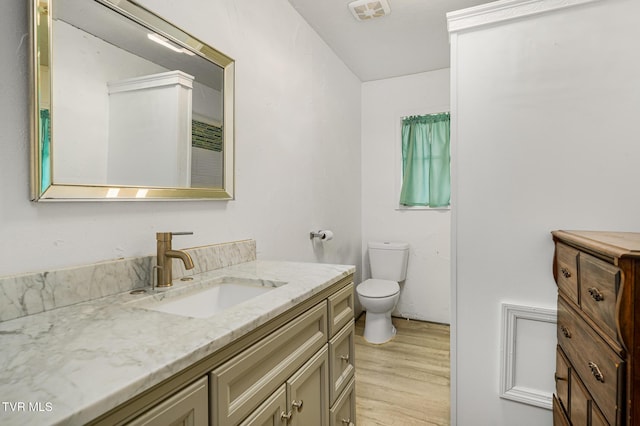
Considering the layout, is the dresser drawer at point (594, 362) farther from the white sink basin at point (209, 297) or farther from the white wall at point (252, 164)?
the white wall at point (252, 164)

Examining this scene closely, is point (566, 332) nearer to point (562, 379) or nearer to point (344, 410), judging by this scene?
point (562, 379)

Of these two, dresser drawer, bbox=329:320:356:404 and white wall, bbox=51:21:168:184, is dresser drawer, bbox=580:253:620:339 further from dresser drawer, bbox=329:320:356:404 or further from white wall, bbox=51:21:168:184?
white wall, bbox=51:21:168:184

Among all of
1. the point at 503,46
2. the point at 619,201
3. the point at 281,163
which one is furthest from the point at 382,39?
the point at 619,201

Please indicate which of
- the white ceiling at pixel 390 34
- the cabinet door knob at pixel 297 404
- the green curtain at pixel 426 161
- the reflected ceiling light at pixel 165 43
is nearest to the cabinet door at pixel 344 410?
the cabinet door knob at pixel 297 404

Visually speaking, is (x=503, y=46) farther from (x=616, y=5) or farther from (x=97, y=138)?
(x=97, y=138)

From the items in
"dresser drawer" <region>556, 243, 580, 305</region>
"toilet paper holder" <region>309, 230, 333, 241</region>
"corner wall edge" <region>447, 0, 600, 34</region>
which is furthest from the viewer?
"toilet paper holder" <region>309, 230, 333, 241</region>

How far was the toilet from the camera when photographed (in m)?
2.61

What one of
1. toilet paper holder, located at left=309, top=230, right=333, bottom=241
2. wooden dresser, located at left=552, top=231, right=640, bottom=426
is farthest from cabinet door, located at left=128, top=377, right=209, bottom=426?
toilet paper holder, located at left=309, top=230, right=333, bottom=241

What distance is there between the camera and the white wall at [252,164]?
33.0 inches

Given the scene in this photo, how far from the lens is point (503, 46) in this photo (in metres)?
1.58

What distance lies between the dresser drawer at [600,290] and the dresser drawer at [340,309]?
829mm

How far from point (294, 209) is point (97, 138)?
1.24m

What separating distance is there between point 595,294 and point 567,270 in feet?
1.04

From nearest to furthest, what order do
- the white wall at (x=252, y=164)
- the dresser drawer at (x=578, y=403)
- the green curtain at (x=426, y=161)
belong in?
the white wall at (x=252, y=164) → the dresser drawer at (x=578, y=403) → the green curtain at (x=426, y=161)
